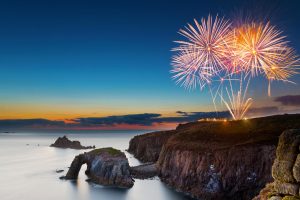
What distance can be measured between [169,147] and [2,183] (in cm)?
5363

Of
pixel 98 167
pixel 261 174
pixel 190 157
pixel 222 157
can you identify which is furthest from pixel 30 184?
pixel 261 174

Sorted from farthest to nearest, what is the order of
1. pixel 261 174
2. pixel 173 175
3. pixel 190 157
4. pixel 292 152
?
pixel 173 175 → pixel 190 157 → pixel 261 174 → pixel 292 152

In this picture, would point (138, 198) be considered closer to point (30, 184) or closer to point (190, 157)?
point (190, 157)

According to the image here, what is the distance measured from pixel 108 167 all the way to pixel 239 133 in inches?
1477

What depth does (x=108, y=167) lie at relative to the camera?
93125 millimetres

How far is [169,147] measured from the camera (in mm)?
105125

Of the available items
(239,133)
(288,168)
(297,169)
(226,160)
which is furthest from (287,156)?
(239,133)

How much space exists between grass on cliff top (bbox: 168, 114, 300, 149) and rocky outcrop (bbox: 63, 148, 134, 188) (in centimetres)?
1765

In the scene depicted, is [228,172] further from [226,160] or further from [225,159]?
[225,159]

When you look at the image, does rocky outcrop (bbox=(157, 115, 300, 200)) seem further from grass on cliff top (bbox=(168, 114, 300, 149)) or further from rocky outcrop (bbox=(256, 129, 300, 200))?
rocky outcrop (bbox=(256, 129, 300, 200))

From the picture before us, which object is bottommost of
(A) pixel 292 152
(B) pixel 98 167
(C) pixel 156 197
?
(C) pixel 156 197

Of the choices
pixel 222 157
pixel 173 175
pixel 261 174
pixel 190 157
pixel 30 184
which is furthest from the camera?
pixel 30 184

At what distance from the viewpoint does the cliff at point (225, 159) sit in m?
74.5

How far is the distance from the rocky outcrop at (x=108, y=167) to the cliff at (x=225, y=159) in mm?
12668
